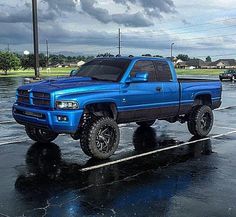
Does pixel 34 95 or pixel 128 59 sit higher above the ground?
pixel 128 59

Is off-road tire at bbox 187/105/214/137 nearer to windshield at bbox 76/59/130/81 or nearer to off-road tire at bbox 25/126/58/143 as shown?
windshield at bbox 76/59/130/81

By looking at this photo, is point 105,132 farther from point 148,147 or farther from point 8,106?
point 8,106

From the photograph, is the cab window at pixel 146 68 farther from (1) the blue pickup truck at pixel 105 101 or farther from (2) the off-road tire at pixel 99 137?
(2) the off-road tire at pixel 99 137

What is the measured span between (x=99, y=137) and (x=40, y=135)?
77.9 inches

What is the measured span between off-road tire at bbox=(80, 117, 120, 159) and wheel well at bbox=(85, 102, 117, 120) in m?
0.26

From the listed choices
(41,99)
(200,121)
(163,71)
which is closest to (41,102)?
(41,99)

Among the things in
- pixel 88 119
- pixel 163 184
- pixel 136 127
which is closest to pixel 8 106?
pixel 136 127

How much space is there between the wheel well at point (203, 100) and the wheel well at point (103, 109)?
10.3 feet

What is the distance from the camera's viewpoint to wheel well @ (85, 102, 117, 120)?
8008 mm

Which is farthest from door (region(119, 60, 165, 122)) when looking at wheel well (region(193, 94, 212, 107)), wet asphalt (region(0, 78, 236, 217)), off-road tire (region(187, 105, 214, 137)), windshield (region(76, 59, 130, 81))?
wheel well (region(193, 94, 212, 107))

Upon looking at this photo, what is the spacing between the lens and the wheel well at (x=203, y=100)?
10766mm

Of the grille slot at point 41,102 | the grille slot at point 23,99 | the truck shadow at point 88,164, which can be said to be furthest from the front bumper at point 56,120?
the truck shadow at point 88,164

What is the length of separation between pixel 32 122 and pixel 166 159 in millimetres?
2734

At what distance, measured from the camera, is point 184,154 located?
8438mm
